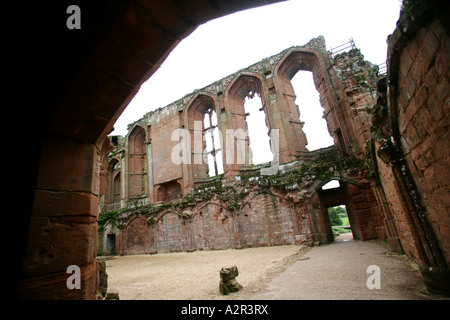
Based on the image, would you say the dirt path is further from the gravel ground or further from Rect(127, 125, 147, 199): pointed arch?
Answer: Rect(127, 125, 147, 199): pointed arch

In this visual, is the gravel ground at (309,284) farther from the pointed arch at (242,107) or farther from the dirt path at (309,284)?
the pointed arch at (242,107)

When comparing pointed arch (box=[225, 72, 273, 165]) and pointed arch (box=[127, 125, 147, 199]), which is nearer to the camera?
pointed arch (box=[225, 72, 273, 165])

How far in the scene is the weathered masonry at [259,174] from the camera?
364 inches

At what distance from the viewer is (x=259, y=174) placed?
37.3 ft

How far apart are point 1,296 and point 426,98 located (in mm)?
3468

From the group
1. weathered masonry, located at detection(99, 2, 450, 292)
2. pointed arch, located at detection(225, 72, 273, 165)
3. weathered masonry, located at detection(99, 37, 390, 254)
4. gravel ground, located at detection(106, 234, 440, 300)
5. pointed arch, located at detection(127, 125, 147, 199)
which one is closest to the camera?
weathered masonry, located at detection(99, 2, 450, 292)

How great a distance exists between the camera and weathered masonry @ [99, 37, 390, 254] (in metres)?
9.23

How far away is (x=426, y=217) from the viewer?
114 inches

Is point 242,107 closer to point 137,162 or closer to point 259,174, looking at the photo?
point 259,174

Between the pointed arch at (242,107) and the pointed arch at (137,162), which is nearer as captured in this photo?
the pointed arch at (242,107)

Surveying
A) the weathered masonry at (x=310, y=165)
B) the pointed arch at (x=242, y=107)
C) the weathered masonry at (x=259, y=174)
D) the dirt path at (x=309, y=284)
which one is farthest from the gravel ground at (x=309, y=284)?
the pointed arch at (x=242, y=107)

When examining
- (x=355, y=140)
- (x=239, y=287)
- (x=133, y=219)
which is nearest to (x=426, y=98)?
(x=239, y=287)

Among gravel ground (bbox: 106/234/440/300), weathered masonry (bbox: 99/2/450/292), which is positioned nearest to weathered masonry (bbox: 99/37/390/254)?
weathered masonry (bbox: 99/2/450/292)

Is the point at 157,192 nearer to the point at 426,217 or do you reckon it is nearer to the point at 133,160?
the point at 133,160
